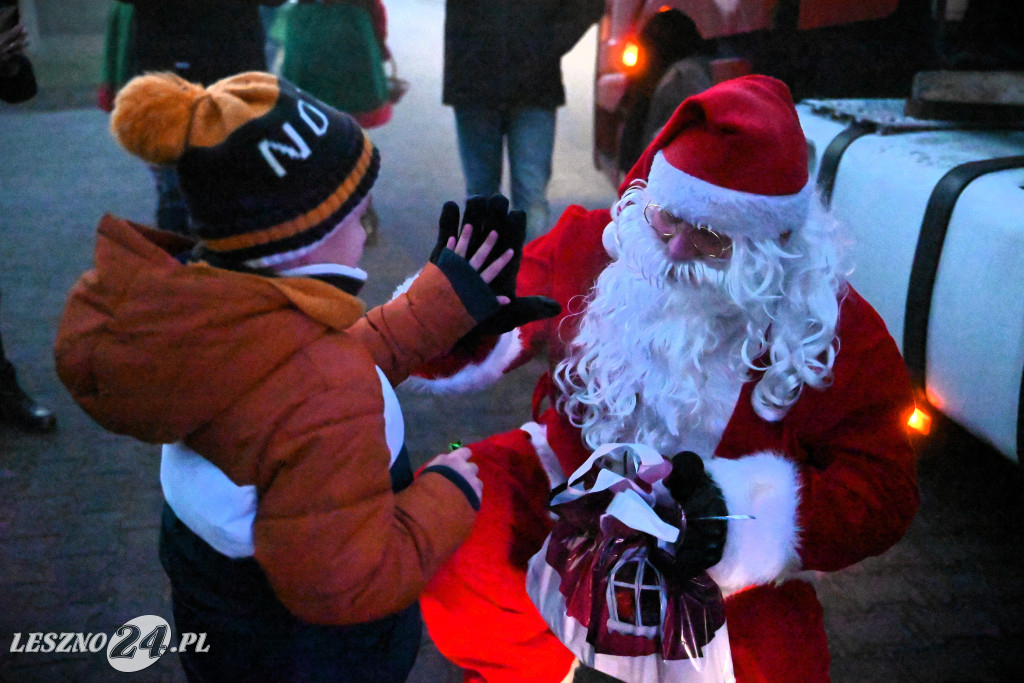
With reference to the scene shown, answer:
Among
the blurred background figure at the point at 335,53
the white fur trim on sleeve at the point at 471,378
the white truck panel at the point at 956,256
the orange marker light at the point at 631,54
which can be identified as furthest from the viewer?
the orange marker light at the point at 631,54

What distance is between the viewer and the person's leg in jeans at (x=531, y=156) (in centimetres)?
384

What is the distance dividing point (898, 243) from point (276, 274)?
7.51 ft

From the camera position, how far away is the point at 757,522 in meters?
1.52

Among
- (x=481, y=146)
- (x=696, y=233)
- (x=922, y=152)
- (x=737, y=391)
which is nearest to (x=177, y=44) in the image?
(x=481, y=146)

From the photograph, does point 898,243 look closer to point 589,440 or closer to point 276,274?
point 589,440

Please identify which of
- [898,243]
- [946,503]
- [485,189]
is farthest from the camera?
[485,189]

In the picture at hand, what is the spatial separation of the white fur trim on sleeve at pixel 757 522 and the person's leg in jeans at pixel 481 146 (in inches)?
97.2

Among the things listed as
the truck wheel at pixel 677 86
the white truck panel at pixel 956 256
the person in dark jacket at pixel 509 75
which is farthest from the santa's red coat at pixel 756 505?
the truck wheel at pixel 677 86

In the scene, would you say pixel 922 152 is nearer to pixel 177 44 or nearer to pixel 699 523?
pixel 699 523

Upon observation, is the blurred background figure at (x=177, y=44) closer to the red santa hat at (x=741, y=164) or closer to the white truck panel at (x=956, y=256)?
the red santa hat at (x=741, y=164)

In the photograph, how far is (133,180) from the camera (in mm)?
6277

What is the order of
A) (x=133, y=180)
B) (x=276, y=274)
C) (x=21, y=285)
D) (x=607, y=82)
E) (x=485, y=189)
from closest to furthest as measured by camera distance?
(x=276, y=274) < (x=485, y=189) < (x=21, y=285) < (x=607, y=82) < (x=133, y=180)

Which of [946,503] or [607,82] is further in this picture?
[607,82]

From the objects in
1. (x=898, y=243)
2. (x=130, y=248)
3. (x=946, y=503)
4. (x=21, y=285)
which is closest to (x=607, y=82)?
(x=898, y=243)
